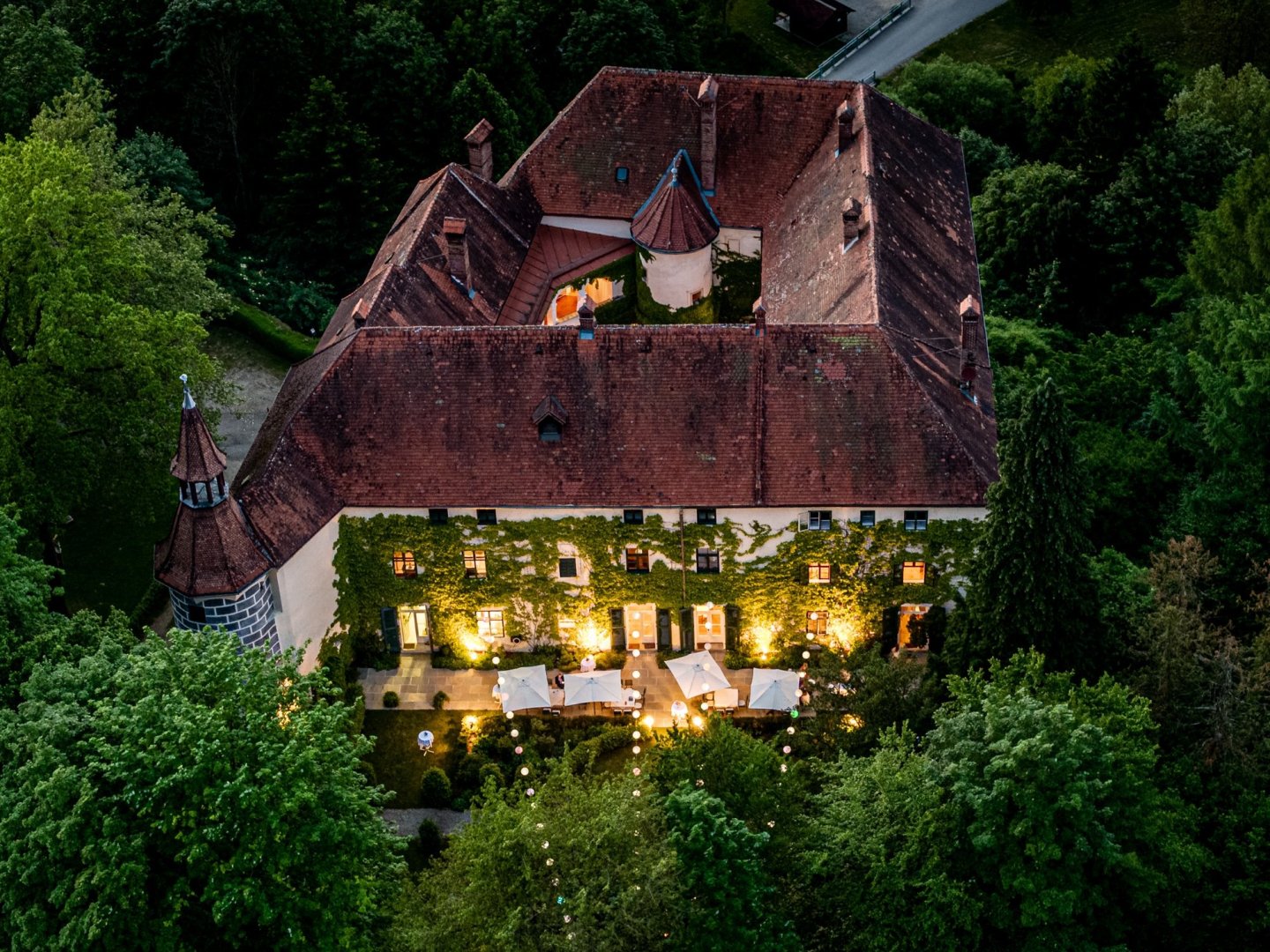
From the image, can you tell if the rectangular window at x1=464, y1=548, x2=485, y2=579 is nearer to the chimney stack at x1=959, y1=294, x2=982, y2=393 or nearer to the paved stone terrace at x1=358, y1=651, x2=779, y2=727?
the paved stone terrace at x1=358, y1=651, x2=779, y2=727

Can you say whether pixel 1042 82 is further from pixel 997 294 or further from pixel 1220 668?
pixel 1220 668

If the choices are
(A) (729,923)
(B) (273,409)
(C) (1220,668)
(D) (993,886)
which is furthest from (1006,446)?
(B) (273,409)

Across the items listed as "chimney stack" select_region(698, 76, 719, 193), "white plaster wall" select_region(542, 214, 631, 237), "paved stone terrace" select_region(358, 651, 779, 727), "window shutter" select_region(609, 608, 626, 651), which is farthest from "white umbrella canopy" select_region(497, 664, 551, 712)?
"chimney stack" select_region(698, 76, 719, 193)

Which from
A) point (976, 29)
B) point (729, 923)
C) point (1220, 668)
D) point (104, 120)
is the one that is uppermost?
point (976, 29)

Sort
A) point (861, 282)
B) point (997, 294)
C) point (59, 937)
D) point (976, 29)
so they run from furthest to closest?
point (976, 29)
point (997, 294)
point (861, 282)
point (59, 937)

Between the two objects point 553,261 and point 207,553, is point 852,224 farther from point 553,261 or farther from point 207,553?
point 207,553

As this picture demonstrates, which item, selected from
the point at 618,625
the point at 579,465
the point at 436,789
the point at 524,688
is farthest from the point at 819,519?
the point at 436,789
